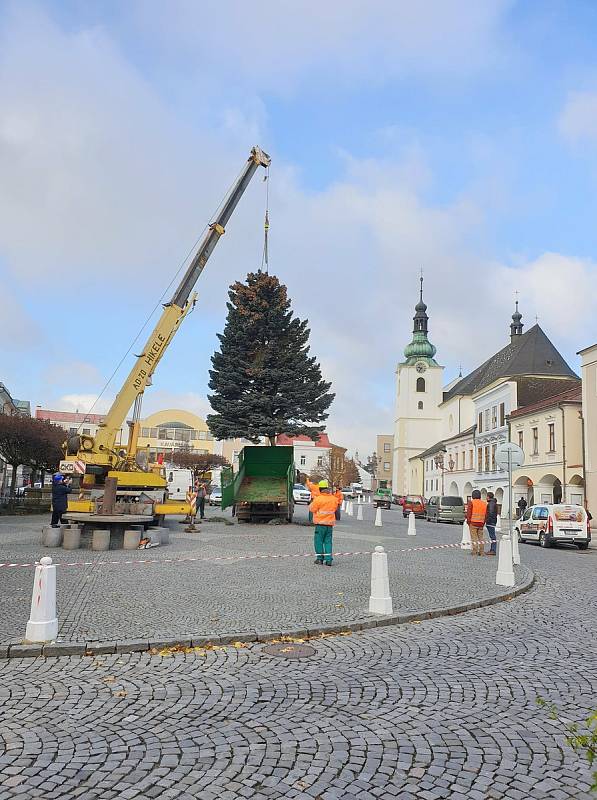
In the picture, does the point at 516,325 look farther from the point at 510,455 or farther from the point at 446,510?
the point at 510,455

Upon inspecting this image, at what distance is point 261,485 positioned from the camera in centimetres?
2617

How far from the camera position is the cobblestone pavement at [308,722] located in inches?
149

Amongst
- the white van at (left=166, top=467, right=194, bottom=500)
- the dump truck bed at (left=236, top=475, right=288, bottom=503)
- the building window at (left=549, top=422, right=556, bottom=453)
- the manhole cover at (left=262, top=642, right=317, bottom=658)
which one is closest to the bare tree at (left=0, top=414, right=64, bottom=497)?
the white van at (left=166, top=467, right=194, bottom=500)

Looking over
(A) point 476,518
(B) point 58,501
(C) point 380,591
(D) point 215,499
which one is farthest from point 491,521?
(D) point 215,499

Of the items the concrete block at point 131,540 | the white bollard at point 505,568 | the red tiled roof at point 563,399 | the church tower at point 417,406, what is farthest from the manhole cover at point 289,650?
the church tower at point 417,406

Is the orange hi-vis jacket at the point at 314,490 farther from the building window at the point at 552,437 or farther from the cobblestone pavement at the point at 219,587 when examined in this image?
the building window at the point at 552,437

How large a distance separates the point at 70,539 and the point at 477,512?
33.6 ft

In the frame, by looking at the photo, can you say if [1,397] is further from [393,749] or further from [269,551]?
[393,749]

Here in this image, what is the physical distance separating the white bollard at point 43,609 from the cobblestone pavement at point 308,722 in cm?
40

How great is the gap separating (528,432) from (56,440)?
33.0 metres

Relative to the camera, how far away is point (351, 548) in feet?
57.8

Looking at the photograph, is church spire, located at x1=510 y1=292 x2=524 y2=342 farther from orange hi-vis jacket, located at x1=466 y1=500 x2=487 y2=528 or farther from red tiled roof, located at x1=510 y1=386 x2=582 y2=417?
orange hi-vis jacket, located at x1=466 y1=500 x2=487 y2=528

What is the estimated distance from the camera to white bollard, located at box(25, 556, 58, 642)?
6691mm

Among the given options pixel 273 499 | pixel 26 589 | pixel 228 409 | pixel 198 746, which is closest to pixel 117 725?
pixel 198 746
